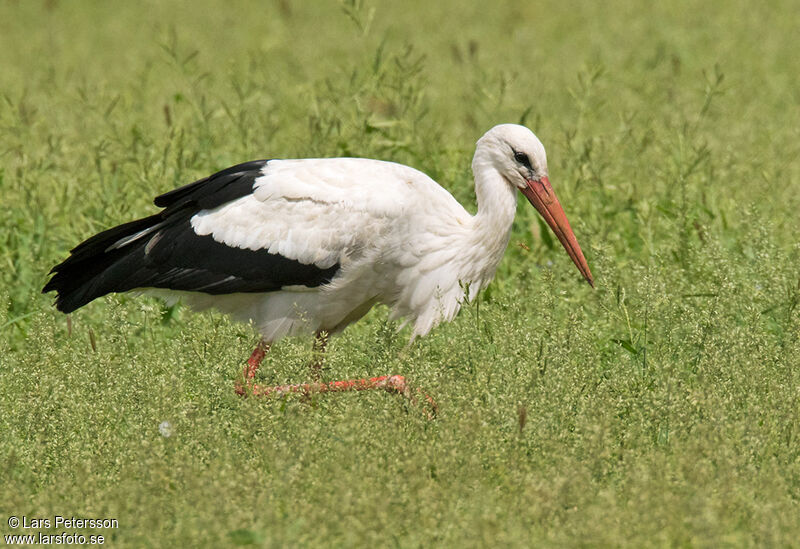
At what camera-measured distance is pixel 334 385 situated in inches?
183

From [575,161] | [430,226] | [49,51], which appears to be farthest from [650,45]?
[430,226]

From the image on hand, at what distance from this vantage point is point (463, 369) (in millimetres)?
4727

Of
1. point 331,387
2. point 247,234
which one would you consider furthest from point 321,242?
point 331,387

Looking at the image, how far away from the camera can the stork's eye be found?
17.7 ft

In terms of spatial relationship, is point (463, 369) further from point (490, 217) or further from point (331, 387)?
point (490, 217)

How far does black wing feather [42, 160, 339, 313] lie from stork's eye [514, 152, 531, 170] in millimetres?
927

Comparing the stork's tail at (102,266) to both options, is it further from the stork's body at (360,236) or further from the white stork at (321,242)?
the stork's body at (360,236)

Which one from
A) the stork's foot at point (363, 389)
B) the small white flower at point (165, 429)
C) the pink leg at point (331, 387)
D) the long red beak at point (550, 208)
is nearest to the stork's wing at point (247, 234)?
the long red beak at point (550, 208)

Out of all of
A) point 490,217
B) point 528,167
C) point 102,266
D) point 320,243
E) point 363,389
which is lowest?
point 102,266

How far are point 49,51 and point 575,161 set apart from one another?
6627 millimetres

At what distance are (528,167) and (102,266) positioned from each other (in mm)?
1937
